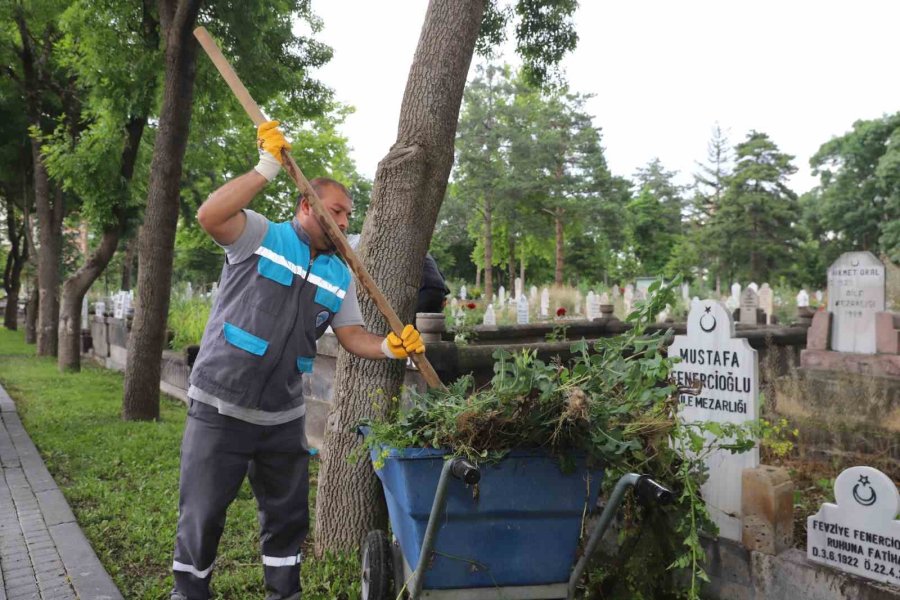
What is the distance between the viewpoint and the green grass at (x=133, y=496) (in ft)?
12.6

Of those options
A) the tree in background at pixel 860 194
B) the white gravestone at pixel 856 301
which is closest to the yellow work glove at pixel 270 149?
the white gravestone at pixel 856 301

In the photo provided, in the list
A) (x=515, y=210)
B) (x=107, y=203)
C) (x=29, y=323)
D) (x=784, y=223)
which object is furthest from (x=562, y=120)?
(x=107, y=203)

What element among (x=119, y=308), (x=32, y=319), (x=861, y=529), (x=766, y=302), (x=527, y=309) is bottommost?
(x=861, y=529)

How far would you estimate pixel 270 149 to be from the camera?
2.88 meters

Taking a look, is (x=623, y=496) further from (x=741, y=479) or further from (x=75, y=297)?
(x=75, y=297)

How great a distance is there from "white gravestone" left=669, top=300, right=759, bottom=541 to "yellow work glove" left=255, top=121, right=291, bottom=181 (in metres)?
2.23

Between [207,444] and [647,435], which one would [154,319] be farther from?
[647,435]

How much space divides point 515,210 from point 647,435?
33.2 metres

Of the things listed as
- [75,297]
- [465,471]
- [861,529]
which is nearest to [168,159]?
[75,297]

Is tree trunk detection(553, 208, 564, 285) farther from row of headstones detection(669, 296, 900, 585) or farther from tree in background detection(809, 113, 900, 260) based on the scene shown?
row of headstones detection(669, 296, 900, 585)

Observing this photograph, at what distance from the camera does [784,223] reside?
139ft

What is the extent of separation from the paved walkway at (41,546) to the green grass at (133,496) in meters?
0.11

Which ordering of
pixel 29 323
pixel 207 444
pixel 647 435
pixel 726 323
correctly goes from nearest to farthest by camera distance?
pixel 647 435, pixel 207 444, pixel 726 323, pixel 29 323

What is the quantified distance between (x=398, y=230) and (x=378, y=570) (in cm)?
180
